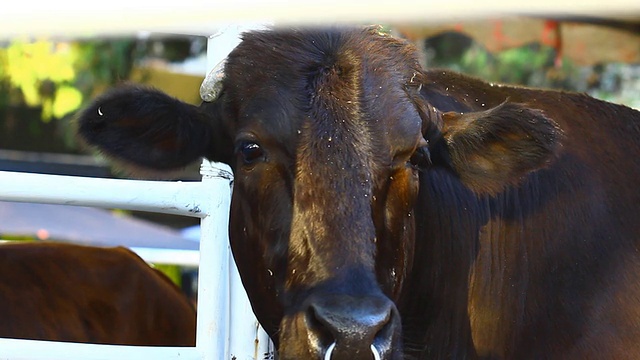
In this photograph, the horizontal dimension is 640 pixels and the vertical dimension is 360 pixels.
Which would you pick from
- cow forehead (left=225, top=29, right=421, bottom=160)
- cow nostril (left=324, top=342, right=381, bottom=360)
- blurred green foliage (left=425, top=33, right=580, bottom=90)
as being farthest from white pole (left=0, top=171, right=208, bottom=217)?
blurred green foliage (left=425, top=33, right=580, bottom=90)

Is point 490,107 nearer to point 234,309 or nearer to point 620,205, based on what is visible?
point 620,205

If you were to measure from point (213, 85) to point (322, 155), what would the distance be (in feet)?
1.93

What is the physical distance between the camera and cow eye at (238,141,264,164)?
116 inches

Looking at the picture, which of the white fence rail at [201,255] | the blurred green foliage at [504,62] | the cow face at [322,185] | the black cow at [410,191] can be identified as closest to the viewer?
the cow face at [322,185]

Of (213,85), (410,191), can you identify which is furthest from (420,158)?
(213,85)

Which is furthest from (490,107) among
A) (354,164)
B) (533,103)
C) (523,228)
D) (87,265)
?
(87,265)

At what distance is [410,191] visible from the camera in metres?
2.97

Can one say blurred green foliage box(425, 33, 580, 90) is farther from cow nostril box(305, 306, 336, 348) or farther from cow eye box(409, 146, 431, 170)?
cow nostril box(305, 306, 336, 348)

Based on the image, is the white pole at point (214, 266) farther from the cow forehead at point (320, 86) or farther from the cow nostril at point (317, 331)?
the cow nostril at point (317, 331)

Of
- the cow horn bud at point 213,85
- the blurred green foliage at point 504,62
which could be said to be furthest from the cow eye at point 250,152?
the blurred green foliage at point 504,62

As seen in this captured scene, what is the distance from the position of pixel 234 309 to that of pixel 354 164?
0.99m

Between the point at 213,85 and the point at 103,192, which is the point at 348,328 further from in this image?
the point at 103,192

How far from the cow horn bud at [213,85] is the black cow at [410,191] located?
3 cm

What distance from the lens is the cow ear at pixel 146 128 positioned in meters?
3.22
